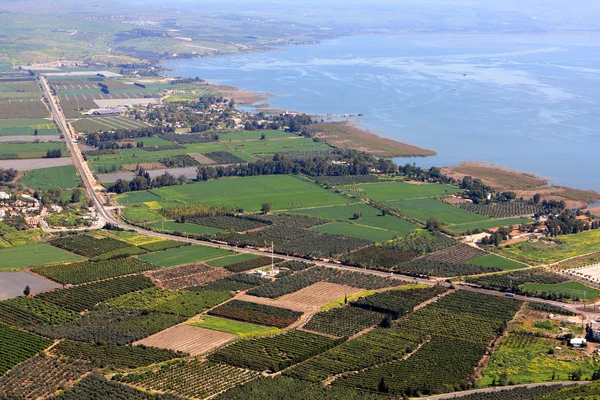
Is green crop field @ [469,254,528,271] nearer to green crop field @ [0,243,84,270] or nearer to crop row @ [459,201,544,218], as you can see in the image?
crop row @ [459,201,544,218]

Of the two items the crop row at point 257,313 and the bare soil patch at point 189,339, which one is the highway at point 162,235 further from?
the bare soil patch at point 189,339

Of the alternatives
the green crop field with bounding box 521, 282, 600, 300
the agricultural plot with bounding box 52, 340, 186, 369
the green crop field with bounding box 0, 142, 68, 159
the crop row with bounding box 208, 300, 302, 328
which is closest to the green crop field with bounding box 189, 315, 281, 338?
the crop row with bounding box 208, 300, 302, 328

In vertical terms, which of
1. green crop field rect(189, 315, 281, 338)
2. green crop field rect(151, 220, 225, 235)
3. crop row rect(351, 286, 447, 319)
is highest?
crop row rect(351, 286, 447, 319)

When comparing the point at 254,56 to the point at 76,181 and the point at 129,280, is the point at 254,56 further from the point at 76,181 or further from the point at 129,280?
the point at 129,280

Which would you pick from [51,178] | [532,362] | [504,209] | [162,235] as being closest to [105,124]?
[51,178]

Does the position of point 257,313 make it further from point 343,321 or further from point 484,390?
point 484,390

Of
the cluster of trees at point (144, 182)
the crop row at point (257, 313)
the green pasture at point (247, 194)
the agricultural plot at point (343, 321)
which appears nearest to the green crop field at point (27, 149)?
the cluster of trees at point (144, 182)
